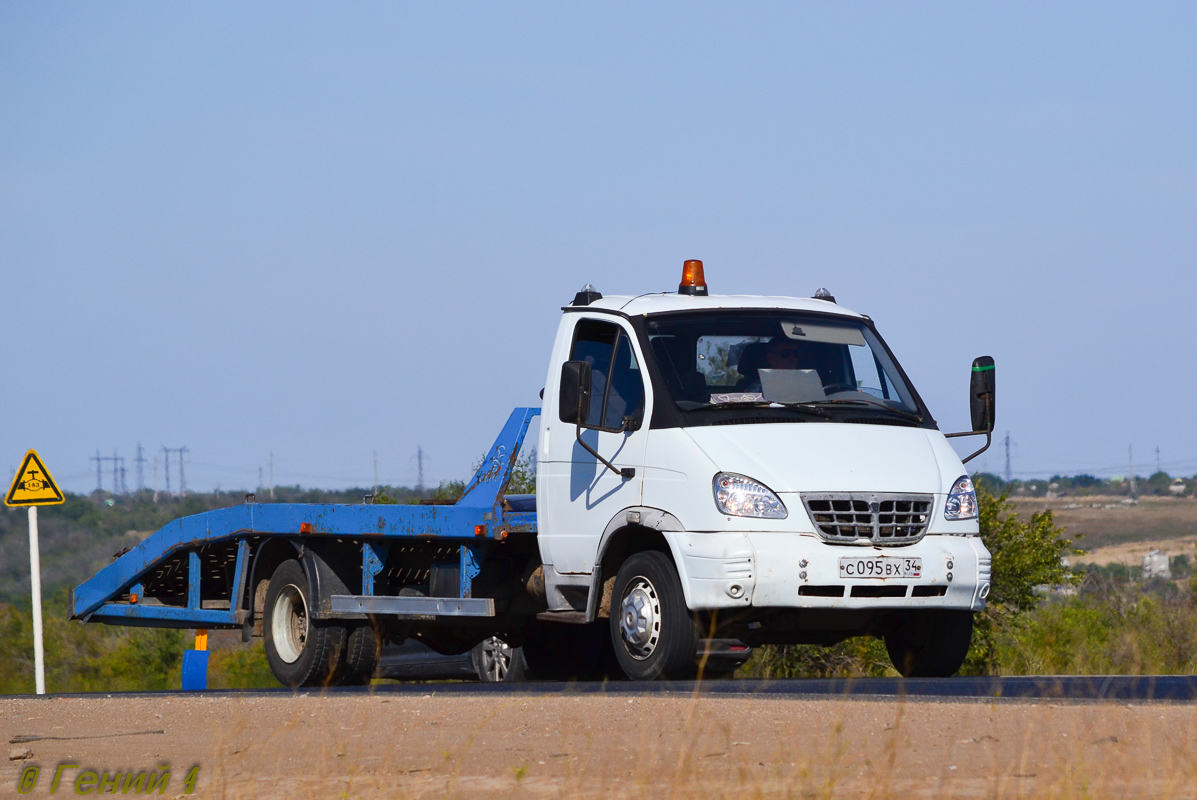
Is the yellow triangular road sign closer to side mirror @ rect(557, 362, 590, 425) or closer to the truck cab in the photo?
the truck cab

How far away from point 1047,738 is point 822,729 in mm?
880

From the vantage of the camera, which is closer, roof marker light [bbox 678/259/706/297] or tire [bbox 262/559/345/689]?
roof marker light [bbox 678/259/706/297]

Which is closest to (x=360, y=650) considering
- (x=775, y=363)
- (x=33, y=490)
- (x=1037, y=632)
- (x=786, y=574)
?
(x=775, y=363)

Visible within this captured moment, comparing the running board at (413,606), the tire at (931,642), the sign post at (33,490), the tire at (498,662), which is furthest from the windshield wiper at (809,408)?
the sign post at (33,490)

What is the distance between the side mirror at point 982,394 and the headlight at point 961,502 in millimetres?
596

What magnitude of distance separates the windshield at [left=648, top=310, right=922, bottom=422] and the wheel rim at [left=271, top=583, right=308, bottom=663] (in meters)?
3.74

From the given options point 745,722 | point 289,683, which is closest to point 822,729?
point 745,722

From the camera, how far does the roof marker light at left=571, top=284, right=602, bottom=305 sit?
10.1 metres

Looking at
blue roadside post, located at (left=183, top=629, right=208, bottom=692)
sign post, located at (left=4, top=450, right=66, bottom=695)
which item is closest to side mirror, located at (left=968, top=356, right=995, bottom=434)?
blue roadside post, located at (left=183, top=629, right=208, bottom=692)

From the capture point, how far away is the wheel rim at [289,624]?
11.4 metres

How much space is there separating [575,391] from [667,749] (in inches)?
134

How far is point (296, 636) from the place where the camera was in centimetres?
1150

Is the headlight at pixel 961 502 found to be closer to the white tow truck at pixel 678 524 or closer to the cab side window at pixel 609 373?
Result: the white tow truck at pixel 678 524

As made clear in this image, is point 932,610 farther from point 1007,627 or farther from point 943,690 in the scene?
point 1007,627
